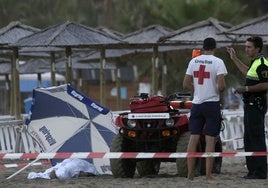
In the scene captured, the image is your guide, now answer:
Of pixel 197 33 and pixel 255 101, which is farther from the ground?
pixel 197 33

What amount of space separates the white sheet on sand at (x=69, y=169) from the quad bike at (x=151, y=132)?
0.62 metres

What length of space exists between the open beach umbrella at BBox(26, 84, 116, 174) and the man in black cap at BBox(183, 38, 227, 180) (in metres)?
1.89

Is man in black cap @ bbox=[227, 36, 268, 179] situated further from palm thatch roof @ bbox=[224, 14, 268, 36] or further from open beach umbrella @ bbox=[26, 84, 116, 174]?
palm thatch roof @ bbox=[224, 14, 268, 36]

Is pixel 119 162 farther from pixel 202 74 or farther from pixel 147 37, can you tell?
pixel 147 37

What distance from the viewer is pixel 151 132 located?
11867 mm

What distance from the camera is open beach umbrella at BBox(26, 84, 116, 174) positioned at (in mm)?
12633

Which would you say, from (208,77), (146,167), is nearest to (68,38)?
(146,167)

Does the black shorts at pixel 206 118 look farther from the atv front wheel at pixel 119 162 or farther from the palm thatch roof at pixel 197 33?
the palm thatch roof at pixel 197 33

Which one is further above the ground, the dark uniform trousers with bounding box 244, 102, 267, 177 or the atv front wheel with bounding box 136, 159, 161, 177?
the dark uniform trousers with bounding box 244, 102, 267, 177

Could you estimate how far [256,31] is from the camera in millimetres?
15484

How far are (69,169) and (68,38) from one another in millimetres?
5993

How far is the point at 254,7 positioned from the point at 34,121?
3613 cm

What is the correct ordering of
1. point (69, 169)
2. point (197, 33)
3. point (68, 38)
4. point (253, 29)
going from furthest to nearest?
point (197, 33) < point (68, 38) < point (253, 29) < point (69, 169)

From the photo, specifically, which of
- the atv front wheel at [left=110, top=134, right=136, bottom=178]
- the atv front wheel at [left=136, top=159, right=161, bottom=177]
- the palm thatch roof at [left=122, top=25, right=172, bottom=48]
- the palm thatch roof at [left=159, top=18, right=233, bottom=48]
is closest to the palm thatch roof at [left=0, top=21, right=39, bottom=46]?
the palm thatch roof at [left=122, top=25, right=172, bottom=48]
